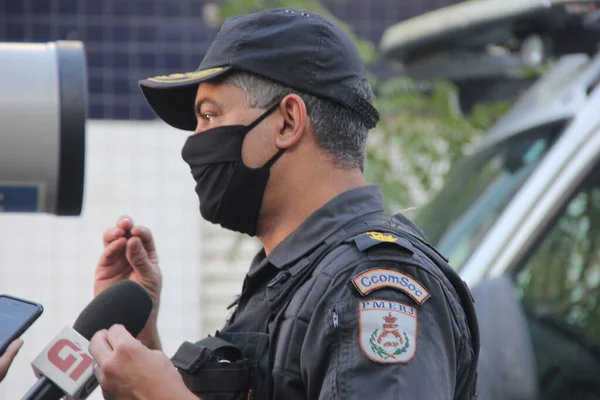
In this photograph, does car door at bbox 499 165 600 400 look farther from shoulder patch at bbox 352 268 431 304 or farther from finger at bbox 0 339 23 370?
finger at bbox 0 339 23 370

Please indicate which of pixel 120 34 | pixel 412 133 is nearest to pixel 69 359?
pixel 412 133

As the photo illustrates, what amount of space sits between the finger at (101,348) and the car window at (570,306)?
284 centimetres

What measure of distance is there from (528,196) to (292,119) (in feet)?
7.27

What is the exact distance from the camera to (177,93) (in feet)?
8.64

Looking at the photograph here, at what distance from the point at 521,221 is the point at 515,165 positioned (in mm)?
459

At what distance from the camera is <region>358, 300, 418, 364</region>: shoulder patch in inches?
77.8

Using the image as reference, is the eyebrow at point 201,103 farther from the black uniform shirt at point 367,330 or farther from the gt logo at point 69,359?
the gt logo at point 69,359

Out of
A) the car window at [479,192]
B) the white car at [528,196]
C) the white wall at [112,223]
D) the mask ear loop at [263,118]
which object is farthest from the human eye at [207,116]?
the white wall at [112,223]

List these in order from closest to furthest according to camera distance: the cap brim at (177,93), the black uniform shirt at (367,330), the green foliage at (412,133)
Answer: the black uniform shirt at (367,330), the cap brim at (177,93), the green foliage at (412,133)

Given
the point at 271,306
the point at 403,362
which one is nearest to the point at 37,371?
the point at 271,306

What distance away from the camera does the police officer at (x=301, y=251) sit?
2.01 meters

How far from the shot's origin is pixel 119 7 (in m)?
A: 9.30

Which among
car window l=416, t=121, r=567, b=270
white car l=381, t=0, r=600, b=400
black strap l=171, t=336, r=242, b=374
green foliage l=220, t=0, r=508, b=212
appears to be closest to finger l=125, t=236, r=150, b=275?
black strap l=171, t=336, r=242, b=374

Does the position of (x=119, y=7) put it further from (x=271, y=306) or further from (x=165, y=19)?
(x=271, y=306)
